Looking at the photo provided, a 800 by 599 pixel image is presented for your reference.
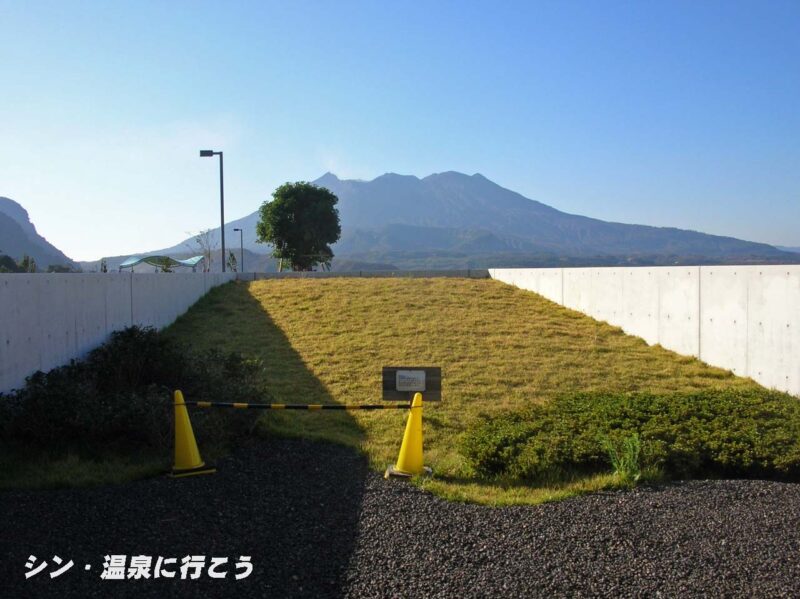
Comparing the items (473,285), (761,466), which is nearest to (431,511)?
(761,466)

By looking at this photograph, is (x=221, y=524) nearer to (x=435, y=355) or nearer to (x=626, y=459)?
(x=626, y=459)

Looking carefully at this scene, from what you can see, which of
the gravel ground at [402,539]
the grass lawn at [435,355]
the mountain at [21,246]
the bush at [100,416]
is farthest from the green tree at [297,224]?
the mountain at [21,246]

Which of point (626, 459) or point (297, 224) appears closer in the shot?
point (626, 459)

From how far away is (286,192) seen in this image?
154 ft

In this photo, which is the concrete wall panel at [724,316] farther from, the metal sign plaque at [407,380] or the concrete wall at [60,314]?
the concrete wall at [60,314]

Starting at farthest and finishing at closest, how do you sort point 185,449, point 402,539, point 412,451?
point 412,451 < point 185,449 < point 402,539

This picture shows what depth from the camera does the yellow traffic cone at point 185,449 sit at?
20.7ft

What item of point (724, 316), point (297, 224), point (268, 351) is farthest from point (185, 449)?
point (297, 224)

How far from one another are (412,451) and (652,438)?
2528 mm

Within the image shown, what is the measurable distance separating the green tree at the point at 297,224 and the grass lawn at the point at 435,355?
23926mm

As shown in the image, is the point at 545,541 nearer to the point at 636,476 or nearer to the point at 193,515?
the point at 636,476

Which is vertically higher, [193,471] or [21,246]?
[21,246]

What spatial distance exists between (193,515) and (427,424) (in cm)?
451

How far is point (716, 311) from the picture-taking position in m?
12.1
